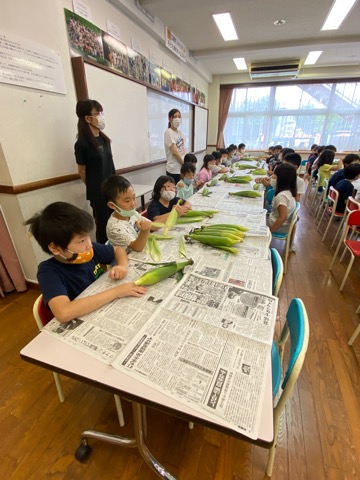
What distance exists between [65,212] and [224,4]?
13.1 ft

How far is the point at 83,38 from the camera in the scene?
7.57 ft

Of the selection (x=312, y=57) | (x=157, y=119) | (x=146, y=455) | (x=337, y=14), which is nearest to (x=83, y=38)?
(x=157, y=119)

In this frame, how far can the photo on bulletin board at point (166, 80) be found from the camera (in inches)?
162

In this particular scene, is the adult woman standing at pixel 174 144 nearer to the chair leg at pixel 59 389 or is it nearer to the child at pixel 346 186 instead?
the child at pixel 346 186

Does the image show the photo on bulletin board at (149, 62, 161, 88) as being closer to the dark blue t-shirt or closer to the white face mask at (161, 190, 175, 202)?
the white face mask at (161, 190, 175, 202)

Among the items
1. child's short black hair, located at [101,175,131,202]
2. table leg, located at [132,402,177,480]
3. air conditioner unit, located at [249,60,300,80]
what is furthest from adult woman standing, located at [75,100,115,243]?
air conditioner unit, located at [249,60,300,80]

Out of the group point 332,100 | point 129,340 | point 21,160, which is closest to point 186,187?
point 21,160

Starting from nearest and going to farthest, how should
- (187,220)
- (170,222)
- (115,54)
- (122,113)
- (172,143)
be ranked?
(170,222) → (187,220) → (115,54) → (122,113) → (172,143)

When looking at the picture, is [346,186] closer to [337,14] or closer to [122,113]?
[337,14]

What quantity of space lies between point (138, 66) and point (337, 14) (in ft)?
10.5

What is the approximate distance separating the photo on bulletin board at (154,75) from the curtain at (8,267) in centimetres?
313

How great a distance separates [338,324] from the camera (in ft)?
6.14

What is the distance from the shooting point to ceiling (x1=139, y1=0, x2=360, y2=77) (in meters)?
3.31

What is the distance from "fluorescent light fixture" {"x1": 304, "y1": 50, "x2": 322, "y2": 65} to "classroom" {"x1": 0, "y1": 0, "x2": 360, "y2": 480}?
110 cm
